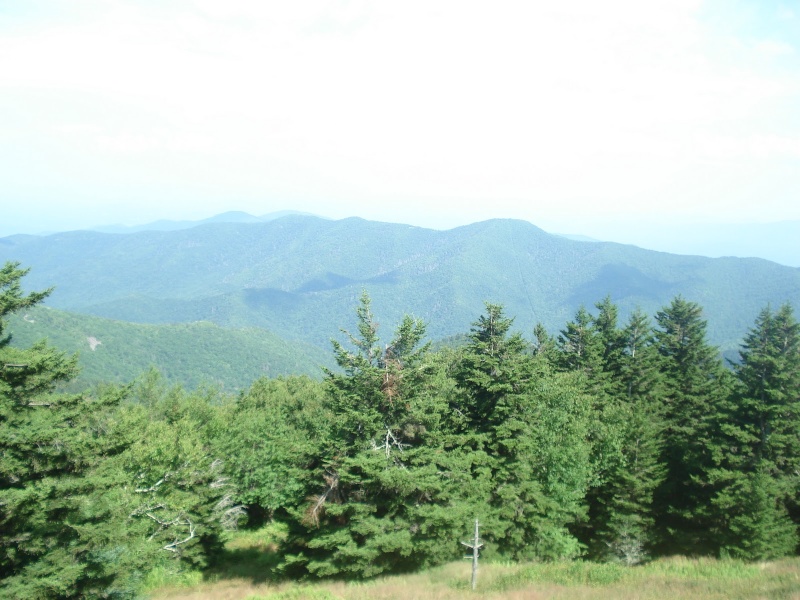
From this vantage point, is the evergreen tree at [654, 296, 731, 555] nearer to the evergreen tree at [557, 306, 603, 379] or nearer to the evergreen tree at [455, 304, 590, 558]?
the evergreen tree at [557, 306, 603, 379]

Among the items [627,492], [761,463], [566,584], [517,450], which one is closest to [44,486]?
[566,584]

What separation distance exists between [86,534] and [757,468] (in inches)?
971

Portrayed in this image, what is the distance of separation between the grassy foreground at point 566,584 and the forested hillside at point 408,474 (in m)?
1.40

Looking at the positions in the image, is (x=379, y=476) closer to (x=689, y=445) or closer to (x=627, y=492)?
(x=627, y=492)

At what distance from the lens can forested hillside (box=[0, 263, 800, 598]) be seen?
48.2 feet

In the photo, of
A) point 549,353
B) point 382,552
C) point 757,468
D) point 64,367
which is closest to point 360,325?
point 382,552

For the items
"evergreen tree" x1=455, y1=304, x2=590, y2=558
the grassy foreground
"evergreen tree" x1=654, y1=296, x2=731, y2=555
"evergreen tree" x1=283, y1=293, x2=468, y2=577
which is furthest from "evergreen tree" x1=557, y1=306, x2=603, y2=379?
"evergreen tree" x1=283, y1=293, x2=468, y2=577

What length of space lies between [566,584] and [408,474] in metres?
5.62

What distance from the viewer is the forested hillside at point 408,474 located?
48.2ft

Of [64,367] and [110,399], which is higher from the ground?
[64,367]

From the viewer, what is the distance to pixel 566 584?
14.9 m

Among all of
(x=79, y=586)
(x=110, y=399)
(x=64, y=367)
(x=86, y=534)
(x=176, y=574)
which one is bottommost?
(x=176, y=574)

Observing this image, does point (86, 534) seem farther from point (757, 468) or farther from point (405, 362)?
point (757, 468)

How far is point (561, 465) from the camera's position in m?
23.0
